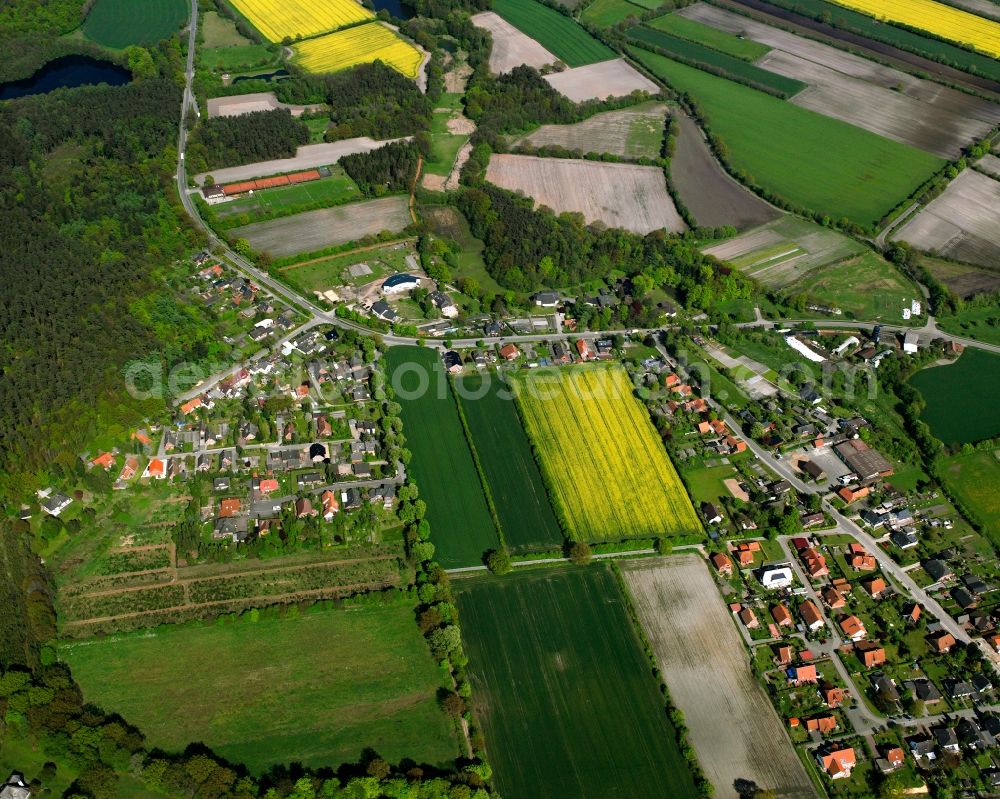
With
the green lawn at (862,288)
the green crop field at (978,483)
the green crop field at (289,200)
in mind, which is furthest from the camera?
the green crop field at (289,200)

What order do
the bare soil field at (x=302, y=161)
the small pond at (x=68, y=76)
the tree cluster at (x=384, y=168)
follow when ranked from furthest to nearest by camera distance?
the small pond at (x=68, y=76), the bare soil field at (x=302, y=161), the tree cluster at (x=384, y=168)

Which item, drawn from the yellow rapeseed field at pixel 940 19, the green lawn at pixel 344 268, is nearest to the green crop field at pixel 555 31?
the yellow rapeseed field at pixel 940 19

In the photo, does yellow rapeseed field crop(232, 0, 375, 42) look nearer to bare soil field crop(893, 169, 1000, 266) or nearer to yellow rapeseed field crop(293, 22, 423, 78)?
yellow rapeseed field crop(293, 22, 423, 78)

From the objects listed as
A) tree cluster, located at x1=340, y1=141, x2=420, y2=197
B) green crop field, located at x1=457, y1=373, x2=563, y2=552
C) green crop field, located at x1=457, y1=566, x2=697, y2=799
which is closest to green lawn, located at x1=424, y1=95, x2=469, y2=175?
tree cluster, located at x1=340, y1=141, x2=420, y2=197

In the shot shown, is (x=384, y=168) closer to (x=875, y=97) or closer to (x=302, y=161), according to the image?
(x=302, y=161)

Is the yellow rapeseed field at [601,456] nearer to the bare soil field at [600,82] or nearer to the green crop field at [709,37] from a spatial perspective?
the bare soil field at [600,82]

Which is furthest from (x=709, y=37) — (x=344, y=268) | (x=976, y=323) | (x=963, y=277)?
(x=344, y=268)
